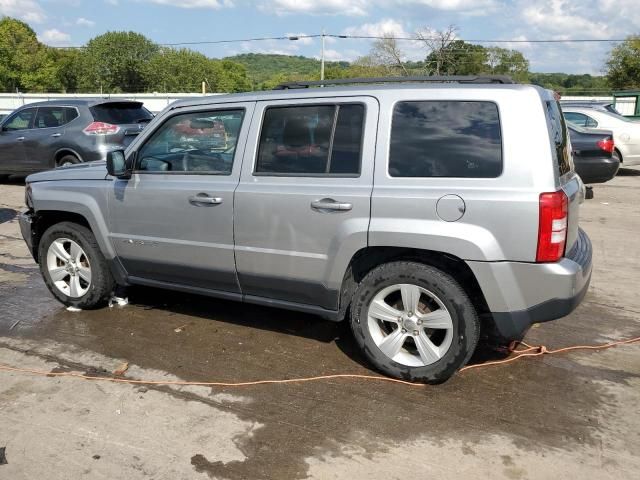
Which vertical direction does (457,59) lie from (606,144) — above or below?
above

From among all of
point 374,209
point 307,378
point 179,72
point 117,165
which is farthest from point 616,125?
point 179,72

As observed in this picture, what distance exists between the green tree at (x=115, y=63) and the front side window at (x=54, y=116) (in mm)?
77430

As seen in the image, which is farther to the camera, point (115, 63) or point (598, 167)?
point (115, 63)

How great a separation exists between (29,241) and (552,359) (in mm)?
4556

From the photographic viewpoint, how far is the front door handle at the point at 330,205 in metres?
3.71

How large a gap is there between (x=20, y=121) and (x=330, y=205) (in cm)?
1081

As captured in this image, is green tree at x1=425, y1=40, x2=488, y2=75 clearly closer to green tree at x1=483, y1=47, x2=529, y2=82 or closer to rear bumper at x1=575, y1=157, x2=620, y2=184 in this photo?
green tree at x1=483, y1=47, x2=529, y2=82

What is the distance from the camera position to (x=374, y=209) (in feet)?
11.9

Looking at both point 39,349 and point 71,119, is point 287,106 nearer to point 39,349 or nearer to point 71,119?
point 39,349

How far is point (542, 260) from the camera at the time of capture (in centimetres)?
332

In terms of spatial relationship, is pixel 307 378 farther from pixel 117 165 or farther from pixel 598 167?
pixel 598 167

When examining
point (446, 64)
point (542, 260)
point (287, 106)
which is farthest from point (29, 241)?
point (446, 64)

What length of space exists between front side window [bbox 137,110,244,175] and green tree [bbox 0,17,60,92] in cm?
8443

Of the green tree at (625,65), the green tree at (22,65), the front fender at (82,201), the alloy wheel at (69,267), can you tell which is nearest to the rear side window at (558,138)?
the front fender at (82,201)
